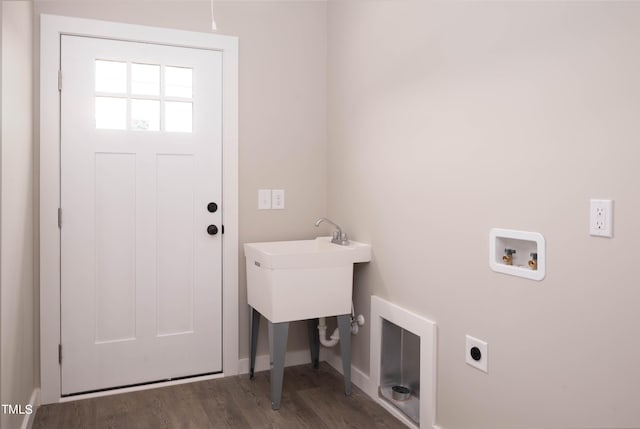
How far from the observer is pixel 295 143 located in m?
3.13

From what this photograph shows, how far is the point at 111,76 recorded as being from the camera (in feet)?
8.80

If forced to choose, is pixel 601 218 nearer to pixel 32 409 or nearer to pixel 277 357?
pixel 277 357

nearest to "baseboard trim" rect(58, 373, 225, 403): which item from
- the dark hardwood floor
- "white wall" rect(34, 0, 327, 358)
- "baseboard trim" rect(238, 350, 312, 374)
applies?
the dark hardwood floor

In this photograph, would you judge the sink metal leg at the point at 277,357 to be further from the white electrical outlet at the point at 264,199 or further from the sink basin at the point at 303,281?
the white electrical outlet at the point at 264,199

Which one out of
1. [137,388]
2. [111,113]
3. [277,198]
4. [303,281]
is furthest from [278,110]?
[137,388]

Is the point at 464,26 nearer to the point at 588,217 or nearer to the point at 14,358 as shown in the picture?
the point at 588,217

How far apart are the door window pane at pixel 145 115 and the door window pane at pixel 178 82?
4.4 inches

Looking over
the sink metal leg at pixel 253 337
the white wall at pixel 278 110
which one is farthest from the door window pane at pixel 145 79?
the sink metal leg at pixel 253 337

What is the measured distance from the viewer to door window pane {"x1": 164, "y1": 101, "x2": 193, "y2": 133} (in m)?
2.80

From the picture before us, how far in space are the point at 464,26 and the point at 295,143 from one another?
1439 mm

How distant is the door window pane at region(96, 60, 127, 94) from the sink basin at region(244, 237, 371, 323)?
1.19 metres

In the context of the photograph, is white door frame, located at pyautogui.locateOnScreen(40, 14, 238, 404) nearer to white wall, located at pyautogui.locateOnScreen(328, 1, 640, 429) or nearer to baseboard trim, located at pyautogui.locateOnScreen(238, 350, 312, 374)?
baseboard trim, located at pyautogui.locateOnScreen(238, 350, 312, 374)

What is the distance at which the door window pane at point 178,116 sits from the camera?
2803 mm

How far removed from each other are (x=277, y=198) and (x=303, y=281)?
769mm
